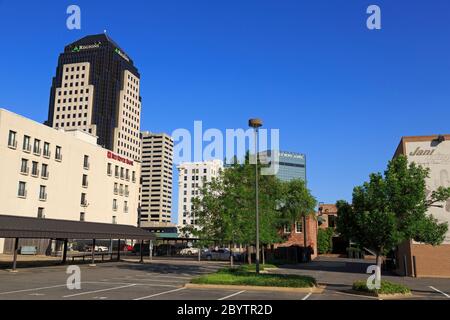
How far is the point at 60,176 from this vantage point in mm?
59375

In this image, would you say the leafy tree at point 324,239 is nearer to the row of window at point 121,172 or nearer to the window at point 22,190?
the row of window at point 121,172

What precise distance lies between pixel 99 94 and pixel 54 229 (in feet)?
455

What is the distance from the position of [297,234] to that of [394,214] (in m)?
46.2

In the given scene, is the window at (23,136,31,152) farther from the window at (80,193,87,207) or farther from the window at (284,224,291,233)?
the window at (284,224,291,233)

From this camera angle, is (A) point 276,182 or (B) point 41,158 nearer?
(A) point 276,182

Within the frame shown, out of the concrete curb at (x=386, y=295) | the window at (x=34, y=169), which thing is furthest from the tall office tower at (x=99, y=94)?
the concrete curb at (x=386, y=295)

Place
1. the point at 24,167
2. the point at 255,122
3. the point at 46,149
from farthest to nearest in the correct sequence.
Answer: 1. the point at 46,149
2. the point at 24,167
3. the point at 255,122

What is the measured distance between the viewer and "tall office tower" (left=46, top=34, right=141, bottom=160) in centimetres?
15725

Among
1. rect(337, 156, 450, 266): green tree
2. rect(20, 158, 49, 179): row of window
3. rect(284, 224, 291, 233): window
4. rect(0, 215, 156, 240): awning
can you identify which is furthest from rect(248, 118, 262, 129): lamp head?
rect(20, 158, 49, 179): row of window

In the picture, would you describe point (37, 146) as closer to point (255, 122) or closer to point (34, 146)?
point (34, 146)

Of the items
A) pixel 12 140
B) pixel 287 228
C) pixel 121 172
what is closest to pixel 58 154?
pixel 12 140
